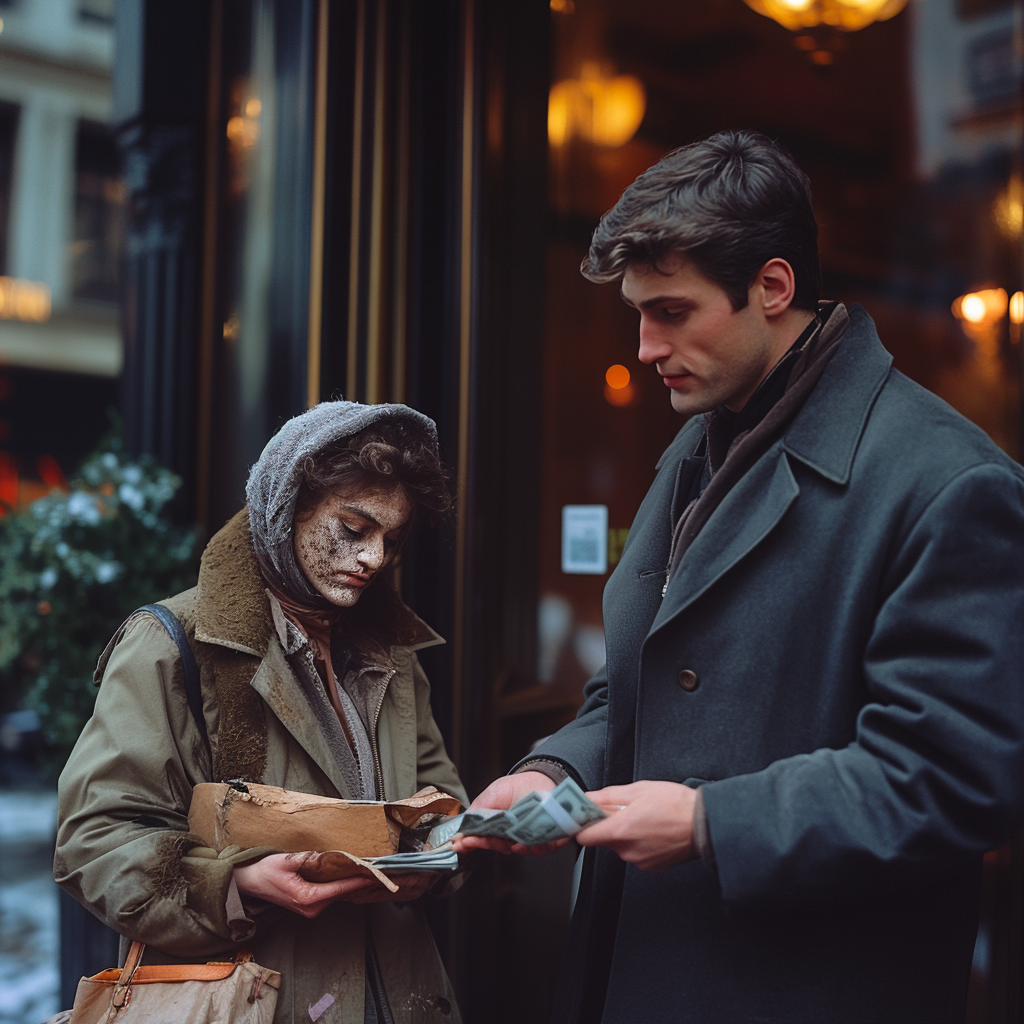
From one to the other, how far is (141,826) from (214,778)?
0.54 feet

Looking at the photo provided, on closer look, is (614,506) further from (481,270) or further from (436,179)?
(436,179)

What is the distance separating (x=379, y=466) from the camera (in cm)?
202

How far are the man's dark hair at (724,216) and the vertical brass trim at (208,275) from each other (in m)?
2.91

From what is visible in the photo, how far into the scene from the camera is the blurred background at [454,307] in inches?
140

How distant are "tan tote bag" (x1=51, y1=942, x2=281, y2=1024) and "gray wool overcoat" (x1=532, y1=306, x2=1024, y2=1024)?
599 millimetres

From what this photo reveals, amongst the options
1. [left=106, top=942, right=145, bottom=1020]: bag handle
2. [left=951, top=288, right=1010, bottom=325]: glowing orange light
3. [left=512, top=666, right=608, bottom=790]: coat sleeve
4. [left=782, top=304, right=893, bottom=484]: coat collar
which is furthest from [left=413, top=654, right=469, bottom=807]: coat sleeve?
[left=951, top=288, right=1010, bottom=325]: glowing orange light

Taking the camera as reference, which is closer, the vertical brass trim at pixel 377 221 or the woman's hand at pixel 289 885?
the woman's hand at pixel 289 885

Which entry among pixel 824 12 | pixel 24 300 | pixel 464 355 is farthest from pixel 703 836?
pixel 24 300

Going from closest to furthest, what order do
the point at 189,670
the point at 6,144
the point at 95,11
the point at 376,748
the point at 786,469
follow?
the point at 786,469
the point at 189,670
the point at 376,748
the point at 6,144
the point at 95,11

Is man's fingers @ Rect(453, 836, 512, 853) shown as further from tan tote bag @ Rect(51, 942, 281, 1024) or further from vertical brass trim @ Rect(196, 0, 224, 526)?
vertical brass trim @ Rect(196, 0, 224, 526)

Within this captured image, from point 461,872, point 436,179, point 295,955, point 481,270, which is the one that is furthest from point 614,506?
point 295,955

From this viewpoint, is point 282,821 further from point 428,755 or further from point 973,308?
point 973,308

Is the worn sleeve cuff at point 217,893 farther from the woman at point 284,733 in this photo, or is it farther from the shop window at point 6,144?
the shop window at point 6,144

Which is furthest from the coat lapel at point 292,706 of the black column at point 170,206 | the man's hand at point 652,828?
the black column at point 170,206
